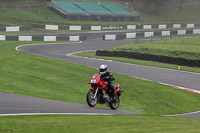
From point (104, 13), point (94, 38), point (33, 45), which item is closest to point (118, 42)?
point (94, 38)

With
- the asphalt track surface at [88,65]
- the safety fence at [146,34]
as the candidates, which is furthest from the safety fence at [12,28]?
the safety fence at [146,34]

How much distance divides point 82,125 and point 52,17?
6329cm

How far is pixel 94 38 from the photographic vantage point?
61.8m

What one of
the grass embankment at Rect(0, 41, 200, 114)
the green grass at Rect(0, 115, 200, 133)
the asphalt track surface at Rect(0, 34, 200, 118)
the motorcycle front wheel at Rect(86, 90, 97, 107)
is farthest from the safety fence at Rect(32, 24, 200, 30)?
the green grass at Rect(0, 115, 200, 133)

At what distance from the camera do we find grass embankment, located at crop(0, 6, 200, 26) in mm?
64875

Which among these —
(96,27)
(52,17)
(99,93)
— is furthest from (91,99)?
(52,17)

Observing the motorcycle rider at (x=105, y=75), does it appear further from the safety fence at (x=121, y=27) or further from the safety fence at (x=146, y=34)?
the safety fence at (x=121, y=27)

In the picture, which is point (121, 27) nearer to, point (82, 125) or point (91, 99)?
point (91, 99)

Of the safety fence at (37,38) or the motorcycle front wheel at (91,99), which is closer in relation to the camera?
the motorcycle front wheel at (91,99)

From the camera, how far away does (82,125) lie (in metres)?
9.76

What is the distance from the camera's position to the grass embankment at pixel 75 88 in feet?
57.2

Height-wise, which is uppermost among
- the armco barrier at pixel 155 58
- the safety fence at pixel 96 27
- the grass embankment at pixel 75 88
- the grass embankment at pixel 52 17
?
the grass embankment at pixel 52 17

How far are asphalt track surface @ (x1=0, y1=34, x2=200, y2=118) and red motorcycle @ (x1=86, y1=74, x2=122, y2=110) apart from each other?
39 centimetres

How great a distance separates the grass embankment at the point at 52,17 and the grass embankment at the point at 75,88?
128ft
